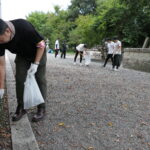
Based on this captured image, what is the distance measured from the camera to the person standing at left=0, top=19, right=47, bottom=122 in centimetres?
308

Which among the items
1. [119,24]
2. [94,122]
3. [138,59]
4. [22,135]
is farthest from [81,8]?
[22,135]

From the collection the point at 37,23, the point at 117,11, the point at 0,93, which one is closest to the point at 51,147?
the point at 0,93

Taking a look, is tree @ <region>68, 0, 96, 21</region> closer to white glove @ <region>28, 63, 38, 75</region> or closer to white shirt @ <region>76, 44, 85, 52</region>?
white shirt @ <region>76, 44, 85, 52</region>

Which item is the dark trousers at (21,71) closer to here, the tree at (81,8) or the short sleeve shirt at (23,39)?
the short sleeve shirt at (23,39)

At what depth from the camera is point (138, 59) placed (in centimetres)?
1363

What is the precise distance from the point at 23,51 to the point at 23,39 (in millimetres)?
221

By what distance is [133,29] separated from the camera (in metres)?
17.2

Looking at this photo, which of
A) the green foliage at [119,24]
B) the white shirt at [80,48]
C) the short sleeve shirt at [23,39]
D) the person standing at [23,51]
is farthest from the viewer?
the green foliage at [119,24]

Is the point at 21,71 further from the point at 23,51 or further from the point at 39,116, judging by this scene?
the point at 39,116

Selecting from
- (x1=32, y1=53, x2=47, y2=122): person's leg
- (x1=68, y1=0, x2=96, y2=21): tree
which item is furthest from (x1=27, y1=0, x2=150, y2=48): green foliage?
(x1=68, y1=0, x2=96, y2=21): tree

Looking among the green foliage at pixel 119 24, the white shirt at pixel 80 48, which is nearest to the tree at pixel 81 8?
the green foliage at pixel 119 24

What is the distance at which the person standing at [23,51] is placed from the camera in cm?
308

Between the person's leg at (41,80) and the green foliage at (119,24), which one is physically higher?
the green foliage at (119,24)

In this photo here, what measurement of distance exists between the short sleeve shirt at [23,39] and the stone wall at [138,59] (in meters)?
10.0
